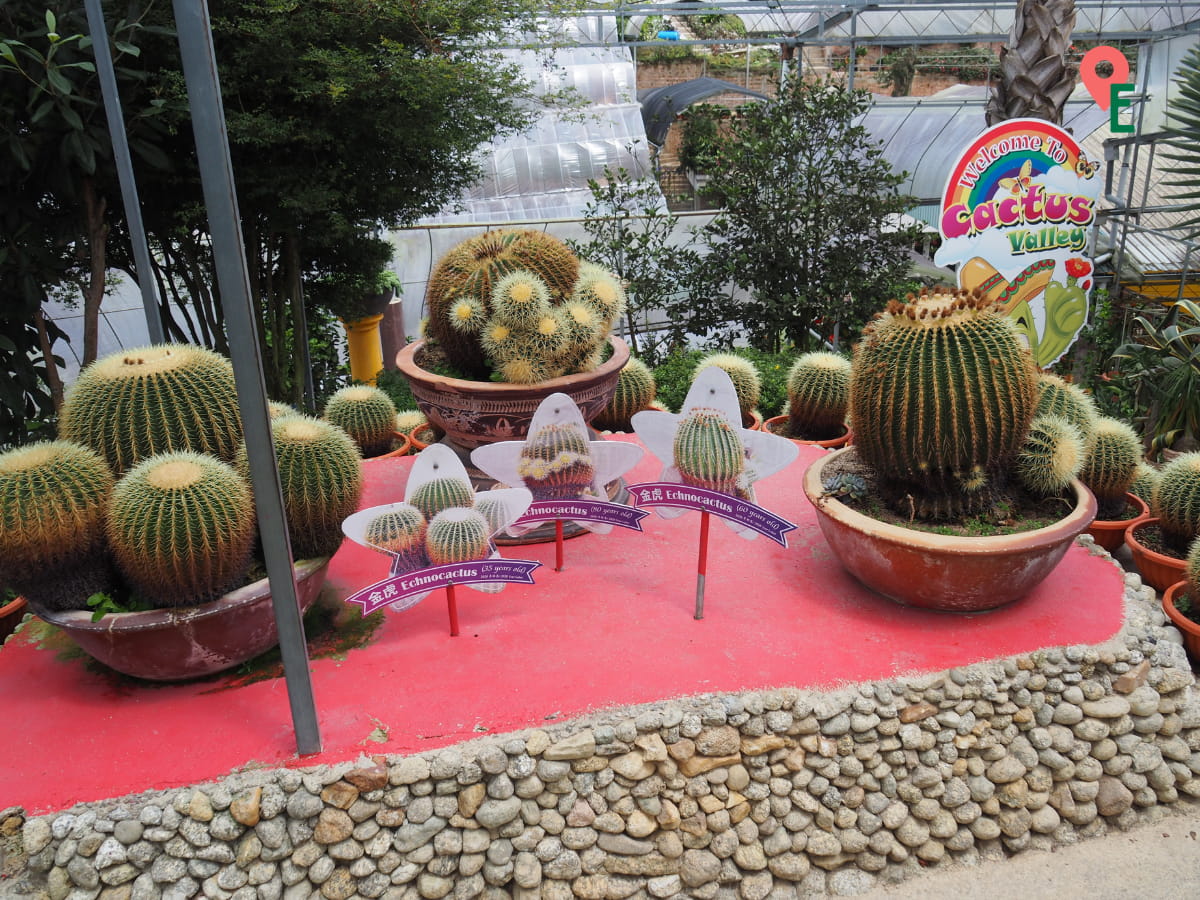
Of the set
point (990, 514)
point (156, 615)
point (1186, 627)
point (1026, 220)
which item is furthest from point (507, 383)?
point (1026, 220)

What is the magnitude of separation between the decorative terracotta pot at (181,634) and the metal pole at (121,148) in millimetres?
1612

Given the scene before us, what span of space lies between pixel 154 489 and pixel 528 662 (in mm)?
1409

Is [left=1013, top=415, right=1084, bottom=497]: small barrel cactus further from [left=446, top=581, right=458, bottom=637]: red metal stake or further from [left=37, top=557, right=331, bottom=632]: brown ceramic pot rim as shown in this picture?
[left=37, top=557, right=331, bottom=632]: brown ceramic pot rim

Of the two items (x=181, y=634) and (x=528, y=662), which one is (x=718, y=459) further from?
(x=181, y=634)

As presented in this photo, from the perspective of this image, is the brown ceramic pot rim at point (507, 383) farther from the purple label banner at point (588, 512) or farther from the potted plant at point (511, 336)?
the purple label banner at point (588, 512)

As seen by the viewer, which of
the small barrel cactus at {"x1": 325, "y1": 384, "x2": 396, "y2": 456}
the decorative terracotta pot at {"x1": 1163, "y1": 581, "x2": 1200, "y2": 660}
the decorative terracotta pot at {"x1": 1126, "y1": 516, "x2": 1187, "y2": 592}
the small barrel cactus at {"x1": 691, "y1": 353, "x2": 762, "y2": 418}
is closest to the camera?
the decorative terracotta pot at {"x1": 1163, "y1": 581, "x2": 1200, "y2": 660}

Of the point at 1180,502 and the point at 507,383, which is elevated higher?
the point at 507,383

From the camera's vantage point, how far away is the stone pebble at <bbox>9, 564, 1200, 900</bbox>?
8.93 ft

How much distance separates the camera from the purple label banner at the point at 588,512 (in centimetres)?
372

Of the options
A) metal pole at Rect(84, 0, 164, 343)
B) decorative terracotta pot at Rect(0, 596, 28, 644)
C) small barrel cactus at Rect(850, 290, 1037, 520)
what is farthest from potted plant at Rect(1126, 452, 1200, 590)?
decorative terracotta pot at Rect(0, 596, 28, 644)

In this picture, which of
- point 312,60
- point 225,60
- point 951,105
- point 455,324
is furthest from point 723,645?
point 951,105

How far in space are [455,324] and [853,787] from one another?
2.60 metres

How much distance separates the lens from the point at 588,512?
3.76m

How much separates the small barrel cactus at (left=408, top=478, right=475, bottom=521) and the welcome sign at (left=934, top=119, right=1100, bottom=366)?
441 centimetres
